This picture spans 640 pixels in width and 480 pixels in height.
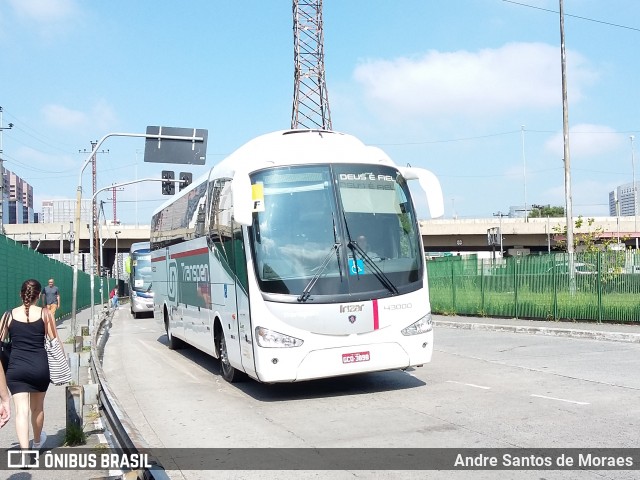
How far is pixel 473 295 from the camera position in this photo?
24.9m

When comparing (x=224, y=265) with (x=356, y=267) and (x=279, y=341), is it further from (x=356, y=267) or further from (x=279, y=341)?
(x=356, y=267)

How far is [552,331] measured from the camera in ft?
59.4

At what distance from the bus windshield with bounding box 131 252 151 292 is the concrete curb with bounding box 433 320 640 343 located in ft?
56.8

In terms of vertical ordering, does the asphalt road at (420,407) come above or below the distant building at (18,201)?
below

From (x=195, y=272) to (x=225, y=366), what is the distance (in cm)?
274

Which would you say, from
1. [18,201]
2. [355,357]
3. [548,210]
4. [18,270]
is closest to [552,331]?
[355,357]

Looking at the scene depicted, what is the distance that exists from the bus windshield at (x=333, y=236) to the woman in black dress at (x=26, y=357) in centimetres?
318

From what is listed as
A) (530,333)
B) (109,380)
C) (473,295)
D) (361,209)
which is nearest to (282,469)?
(361,209)

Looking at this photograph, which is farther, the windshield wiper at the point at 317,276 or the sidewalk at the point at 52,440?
the windshield wiper at the point at 317,276

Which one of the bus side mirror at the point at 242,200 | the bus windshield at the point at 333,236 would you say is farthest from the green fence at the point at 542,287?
the bus side mirror at the point at 242,200

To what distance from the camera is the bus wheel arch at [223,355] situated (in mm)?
11580

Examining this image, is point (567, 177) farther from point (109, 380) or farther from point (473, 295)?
point (109, 380)

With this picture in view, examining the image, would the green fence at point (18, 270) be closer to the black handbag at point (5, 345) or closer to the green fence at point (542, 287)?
the black handbag at point (5, 345)

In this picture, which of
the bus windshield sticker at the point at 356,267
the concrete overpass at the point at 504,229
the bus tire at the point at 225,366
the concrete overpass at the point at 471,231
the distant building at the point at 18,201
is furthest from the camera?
the distant building at the point at 18,201
